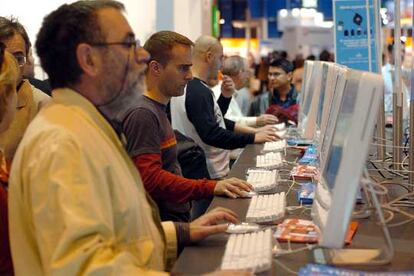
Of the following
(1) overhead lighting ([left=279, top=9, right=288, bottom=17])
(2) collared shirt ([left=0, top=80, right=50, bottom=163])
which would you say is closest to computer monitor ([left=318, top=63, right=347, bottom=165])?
(2) collared shirt ([left=0, top=80, right=50, bottom=163])

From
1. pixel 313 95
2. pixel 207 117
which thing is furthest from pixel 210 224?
pixel 207 117

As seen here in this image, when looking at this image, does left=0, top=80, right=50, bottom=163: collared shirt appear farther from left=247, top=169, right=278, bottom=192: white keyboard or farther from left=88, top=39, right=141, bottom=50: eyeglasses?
left=88, top=39, right=141, bottom=50: eyeglasses

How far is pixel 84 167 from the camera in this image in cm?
151

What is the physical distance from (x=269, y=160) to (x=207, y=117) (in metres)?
0.51

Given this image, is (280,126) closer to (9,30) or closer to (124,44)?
(9,30)

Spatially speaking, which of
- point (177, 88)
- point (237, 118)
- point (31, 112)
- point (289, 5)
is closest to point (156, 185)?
point (177, 88)

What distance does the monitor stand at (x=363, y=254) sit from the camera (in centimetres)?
187

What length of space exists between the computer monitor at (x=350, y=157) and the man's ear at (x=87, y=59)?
629mm

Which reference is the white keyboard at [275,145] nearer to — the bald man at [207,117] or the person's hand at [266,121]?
the bald man at [207,117]

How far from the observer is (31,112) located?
3027mm

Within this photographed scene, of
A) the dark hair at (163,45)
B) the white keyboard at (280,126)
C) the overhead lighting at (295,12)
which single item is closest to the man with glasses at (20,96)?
the dark hair at (163,45)

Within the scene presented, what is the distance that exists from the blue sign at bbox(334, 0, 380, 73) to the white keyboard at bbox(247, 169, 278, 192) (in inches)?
56.0

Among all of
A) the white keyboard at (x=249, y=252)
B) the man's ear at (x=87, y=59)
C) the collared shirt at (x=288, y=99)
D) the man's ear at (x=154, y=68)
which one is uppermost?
the man's ear at (x=87, y=59)

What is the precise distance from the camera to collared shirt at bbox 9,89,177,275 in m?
1.47
